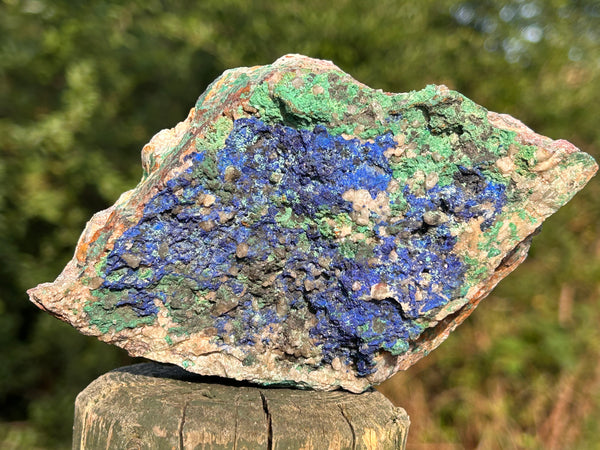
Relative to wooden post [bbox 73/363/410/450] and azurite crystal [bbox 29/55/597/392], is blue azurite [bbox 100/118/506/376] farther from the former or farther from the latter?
wooden post [bbox 73/363/410/450]

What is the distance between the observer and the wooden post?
183 cm

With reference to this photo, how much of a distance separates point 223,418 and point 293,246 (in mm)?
579

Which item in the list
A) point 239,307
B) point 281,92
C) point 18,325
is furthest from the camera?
Result: point 18,325

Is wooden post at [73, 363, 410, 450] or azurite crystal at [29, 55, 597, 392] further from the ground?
azurite crystal at [29, 55, 597, 392]

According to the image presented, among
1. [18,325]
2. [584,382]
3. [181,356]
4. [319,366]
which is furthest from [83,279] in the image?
[584,382]

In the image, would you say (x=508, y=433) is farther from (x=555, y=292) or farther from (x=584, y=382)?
(x=555, y=292)

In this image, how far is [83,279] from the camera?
77.3 inches

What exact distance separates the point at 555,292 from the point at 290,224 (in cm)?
299

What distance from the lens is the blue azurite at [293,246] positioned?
194 cm

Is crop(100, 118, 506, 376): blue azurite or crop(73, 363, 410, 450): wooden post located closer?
crop(73, 363, 410, 450): wooden post

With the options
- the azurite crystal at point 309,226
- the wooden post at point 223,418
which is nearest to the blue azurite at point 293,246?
the azurite crystal at point 309,226

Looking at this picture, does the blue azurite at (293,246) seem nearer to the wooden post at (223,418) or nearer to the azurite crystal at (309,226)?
the azurite crystal at (309,226)

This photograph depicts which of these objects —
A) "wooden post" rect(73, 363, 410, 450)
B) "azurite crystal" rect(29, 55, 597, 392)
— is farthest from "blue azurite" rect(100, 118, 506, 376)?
"wooden post" rect(73, 363, 410, 450)

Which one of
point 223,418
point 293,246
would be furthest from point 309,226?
point 223,418
